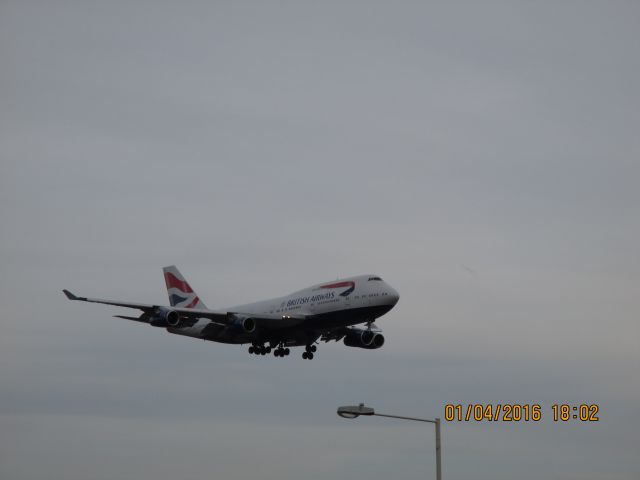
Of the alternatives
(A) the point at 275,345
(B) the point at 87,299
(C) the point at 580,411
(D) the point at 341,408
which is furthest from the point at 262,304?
(D) the point at 341,408

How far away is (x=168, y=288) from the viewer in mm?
103000

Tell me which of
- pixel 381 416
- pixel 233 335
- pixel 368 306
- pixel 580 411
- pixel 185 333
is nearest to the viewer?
pixel 381 416

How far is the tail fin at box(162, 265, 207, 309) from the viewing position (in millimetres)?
100375

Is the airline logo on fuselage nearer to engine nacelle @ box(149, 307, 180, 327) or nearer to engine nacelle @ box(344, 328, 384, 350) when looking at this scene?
engine nacelle @ box(344, 328, 384, 350)

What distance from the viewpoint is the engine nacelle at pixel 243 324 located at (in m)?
80.1

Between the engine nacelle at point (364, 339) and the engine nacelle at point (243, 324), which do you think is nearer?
the engine nacelle at point (243, 324)

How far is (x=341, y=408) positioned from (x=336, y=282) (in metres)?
39.4

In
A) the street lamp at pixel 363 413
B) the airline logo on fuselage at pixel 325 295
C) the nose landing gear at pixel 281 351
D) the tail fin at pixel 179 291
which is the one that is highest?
the tail fin at pixel 179 291

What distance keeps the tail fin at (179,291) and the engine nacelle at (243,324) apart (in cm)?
1995

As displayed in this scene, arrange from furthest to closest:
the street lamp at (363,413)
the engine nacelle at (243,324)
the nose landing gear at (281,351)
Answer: the nose landing gear at (281,351) < the engine nacelle at (243,324) < the street lamp at (363,413)

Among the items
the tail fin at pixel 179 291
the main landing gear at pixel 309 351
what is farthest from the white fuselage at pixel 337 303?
the tail fin at pixel 179 291

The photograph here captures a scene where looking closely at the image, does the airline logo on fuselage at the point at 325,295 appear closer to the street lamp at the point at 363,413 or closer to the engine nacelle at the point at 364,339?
the engine nacelle at the point at 364,339

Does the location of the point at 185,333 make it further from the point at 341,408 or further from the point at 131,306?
the point at 341,408

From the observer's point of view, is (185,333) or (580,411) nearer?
(580,411)
